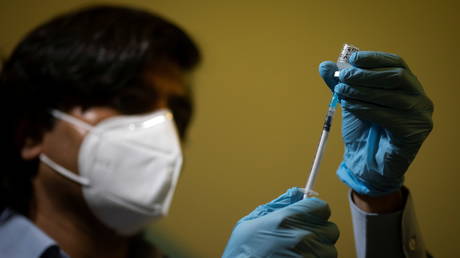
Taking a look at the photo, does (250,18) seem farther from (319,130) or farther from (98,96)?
(98,96)

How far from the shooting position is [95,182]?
0.92 meters

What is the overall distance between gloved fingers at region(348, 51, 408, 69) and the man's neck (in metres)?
0.69

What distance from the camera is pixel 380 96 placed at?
89 cm

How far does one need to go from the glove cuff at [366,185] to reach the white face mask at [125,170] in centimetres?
43

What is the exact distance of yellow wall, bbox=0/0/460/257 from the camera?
1.11m

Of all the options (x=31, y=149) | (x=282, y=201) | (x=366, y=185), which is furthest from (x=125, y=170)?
(x=366, y=185)

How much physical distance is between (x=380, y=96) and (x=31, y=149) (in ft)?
2.70

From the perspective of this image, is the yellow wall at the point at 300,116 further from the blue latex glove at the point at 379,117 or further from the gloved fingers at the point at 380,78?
the gloved fingers at the point at 380,78

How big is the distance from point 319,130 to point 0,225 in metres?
0.82

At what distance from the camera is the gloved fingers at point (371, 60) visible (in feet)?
2.81

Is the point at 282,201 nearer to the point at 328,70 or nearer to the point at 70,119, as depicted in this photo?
the point at 328,70

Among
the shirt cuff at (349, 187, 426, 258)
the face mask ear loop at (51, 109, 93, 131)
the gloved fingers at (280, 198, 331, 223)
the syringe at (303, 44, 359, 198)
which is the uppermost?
the syringe at (303, 44, 359, 198)

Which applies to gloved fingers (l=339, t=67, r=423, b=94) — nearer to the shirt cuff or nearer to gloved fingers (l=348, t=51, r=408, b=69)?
gloved fingers (l=348, t=51, r=408, b=69)

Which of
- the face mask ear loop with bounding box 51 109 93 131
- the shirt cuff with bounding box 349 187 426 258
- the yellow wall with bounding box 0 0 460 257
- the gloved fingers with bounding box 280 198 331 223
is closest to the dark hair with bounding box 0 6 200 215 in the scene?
the face mask ear loop with bounding box 51 109 93 131
